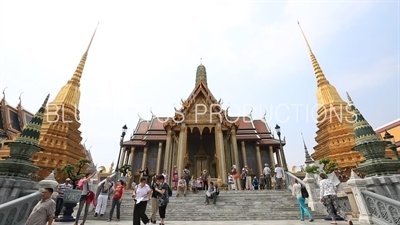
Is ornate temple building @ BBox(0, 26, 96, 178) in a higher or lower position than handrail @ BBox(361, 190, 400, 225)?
higher

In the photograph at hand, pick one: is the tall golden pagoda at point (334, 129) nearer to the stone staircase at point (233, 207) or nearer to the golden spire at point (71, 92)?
the stone staircase at point (233, 207)

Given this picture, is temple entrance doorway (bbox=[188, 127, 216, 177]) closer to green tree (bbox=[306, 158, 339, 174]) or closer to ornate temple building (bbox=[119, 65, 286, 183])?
ornate temple building (bbox=[119, 65, 286, 183])

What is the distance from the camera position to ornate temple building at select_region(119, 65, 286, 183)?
17.5m

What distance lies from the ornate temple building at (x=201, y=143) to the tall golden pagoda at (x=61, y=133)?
16.4ft

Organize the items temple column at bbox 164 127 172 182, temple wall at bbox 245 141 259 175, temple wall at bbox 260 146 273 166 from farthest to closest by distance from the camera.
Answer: temple wall at bbox 260 146 273 166, temple wall at bbox 245 141 259 175, temple column at bbox 164 127 172 182

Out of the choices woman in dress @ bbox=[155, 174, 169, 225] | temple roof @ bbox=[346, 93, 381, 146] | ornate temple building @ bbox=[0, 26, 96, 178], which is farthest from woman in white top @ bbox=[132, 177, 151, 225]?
ornate temple building @ bbox=[0, 26, 96, 178]

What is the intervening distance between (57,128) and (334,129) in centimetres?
2669

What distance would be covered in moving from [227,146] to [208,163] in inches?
94.8

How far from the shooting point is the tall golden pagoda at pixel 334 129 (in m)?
20.0

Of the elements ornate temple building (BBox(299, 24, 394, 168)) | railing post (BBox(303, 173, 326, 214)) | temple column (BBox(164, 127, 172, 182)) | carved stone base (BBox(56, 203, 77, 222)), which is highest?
ornate temple building (BBox(299, 24, 394, 168))

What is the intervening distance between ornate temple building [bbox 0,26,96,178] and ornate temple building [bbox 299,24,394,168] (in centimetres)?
2447

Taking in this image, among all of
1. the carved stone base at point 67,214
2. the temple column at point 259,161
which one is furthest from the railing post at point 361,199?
the temple column at point 259,161

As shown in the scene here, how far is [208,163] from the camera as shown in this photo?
64.1 ft

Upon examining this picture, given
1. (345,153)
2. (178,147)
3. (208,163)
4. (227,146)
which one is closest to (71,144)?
(178,147)
